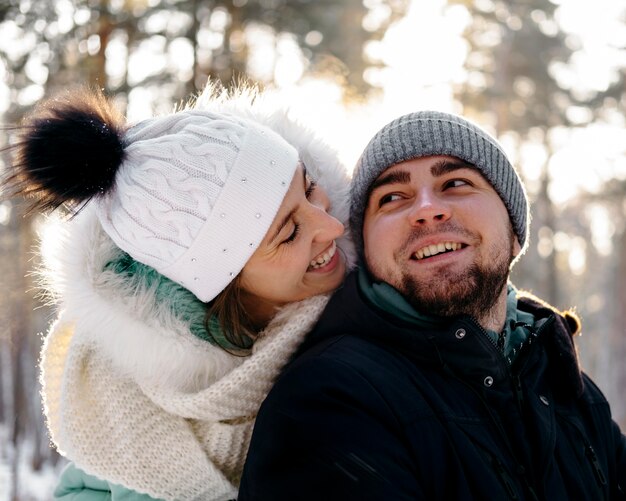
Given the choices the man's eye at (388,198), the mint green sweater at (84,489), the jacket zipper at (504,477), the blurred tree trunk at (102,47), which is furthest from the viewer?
the blurred tree trunk at (102,47)

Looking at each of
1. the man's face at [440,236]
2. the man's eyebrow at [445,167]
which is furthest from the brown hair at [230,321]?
the man's eyebrow at [445,167]

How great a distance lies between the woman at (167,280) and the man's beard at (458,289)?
39cm

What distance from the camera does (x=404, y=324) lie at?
238 centimetres

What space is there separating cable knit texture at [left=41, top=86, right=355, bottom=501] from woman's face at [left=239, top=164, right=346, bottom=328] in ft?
0.33

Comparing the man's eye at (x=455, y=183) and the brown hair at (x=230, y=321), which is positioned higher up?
the man's eye at (x=455, y=183)

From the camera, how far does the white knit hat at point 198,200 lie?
8.05 feet

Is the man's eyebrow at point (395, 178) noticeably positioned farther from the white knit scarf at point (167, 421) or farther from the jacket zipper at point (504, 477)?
the jacket zipper at point (504, 477)

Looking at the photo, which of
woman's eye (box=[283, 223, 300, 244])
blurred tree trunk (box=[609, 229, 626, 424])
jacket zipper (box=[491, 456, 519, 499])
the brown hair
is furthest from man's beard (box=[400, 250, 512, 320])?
blurred tree trunk (box=[609, 229, 626, 424])

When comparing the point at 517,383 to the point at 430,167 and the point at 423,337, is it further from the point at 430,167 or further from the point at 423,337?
the point at 430,167

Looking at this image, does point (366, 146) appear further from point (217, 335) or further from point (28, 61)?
point (28, 61)

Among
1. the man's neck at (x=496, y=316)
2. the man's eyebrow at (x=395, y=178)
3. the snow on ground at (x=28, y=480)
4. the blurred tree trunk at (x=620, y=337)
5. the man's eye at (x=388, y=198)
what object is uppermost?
the man's eyebrow at (x=395, y=178)

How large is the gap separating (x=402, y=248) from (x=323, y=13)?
8.16 meters

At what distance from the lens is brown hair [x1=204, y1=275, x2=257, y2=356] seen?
8.64 feet

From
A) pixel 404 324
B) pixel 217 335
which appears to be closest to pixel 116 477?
pixel 217 335
